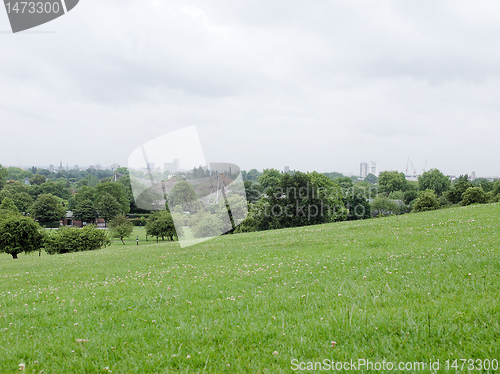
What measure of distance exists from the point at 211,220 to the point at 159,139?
114ft

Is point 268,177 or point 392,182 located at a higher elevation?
point 268,177

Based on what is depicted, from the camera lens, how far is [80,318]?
18.7ft

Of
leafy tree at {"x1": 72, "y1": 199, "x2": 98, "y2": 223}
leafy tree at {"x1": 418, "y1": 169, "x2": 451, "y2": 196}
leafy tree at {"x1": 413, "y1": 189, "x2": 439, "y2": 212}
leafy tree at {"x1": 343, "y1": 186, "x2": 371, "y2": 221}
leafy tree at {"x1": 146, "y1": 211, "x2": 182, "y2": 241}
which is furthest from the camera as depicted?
leafy tree at {"x1": 418, "y1": 169, "x2": 451, "y2": 196}

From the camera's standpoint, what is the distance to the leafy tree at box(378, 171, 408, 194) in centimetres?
12719

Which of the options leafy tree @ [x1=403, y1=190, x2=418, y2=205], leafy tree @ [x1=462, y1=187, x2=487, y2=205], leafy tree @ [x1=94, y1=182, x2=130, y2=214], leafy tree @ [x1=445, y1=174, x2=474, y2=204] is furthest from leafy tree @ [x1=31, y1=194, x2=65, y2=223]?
leafy tree @ [x1=403, y1=190, x2=418, y2=205]

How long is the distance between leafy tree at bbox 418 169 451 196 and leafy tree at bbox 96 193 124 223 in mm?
117759

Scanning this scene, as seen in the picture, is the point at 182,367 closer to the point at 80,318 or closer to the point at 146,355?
the point at 146,355

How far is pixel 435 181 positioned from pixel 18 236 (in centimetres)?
13258

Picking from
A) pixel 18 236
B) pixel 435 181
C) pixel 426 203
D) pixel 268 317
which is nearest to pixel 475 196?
pixel 426 203

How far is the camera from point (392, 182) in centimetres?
12694

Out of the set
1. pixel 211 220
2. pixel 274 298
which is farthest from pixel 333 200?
pixel 274 298

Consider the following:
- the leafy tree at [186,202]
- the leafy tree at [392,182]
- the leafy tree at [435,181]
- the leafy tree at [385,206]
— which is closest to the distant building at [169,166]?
the leafy tree at [186,202]

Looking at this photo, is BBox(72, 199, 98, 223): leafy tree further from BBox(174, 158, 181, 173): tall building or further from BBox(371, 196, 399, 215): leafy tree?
BBox(174, 158, 181, 173): tall building

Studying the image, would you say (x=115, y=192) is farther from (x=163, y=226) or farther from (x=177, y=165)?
(x=177, y=165)
